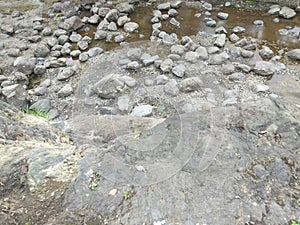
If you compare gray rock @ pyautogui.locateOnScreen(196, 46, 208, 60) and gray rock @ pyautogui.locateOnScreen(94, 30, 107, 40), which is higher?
gray rock @ pyautogui.locateOnScreen(196, 46, 208, 60)

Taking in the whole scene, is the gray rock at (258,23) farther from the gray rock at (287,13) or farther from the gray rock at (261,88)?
the gray rock at (261,88)

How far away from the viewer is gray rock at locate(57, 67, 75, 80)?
4512mm

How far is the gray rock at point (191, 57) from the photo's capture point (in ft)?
15.3

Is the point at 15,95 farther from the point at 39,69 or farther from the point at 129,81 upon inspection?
the point at 129,81

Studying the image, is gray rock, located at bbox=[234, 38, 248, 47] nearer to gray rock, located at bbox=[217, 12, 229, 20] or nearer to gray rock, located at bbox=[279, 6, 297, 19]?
gray rock, located at bbox=[217, 12, 229, 20]

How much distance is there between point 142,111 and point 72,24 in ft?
8.16

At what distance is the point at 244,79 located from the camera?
14.4 feet

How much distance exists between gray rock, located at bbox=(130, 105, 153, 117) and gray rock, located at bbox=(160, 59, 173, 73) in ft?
2.65

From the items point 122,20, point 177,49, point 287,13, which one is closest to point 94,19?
point 122,20

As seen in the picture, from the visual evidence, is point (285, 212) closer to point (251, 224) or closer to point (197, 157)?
point (251, 224)

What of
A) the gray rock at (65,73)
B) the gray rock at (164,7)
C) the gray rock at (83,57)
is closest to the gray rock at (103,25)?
the gray rock at (83,57)

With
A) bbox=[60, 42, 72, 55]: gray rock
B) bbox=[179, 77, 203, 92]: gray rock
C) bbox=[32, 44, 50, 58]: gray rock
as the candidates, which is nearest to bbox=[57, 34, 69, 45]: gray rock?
bbox=[60, 42, 72, 55]: gray rock

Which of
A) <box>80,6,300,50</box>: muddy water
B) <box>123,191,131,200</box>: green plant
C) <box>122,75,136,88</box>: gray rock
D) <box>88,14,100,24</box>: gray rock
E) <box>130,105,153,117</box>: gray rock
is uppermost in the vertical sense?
<box>123,191,131,200</box>: green plant

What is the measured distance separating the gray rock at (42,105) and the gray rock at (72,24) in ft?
5.78
